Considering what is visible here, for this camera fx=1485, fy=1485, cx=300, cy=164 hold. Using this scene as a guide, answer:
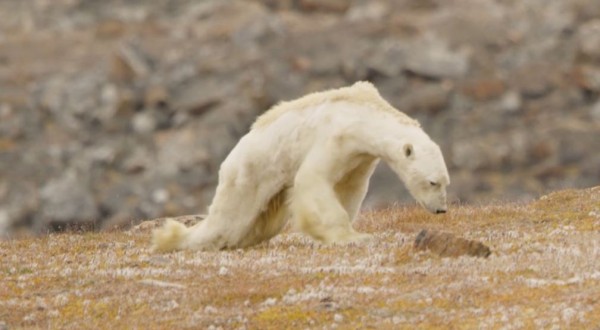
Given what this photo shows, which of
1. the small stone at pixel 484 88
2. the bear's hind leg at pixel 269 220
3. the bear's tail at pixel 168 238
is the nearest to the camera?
the bear's tail at pixel 168 238

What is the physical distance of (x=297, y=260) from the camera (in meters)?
21.8

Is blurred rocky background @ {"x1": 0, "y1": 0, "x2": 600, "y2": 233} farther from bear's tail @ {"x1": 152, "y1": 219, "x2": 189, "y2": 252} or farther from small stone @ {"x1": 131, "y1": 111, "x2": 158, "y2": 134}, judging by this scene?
bear's tail @ {"x1": 152, "y1": 219, "x2": 189, "y2": 252}

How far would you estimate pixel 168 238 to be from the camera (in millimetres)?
24641

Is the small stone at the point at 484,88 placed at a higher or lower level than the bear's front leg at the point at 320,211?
lower

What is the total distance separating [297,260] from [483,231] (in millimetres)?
4502

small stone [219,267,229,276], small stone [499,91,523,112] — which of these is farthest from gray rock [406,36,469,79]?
small stone [219,267,229,276]

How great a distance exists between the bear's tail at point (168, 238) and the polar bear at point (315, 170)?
2cm

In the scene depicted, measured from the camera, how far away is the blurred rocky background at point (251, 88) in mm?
95812

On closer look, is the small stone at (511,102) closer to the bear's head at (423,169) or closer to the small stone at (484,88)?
the small stone at (484,88)

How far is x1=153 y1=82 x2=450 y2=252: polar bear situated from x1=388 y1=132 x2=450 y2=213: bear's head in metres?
0.02

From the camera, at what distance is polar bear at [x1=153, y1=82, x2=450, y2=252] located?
77.5 ft

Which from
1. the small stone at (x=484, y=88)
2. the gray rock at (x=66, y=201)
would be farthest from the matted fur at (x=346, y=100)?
the small stone at (x=484, y=88)

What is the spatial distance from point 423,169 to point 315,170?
171 cm

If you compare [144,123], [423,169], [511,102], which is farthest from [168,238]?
[511,102]
